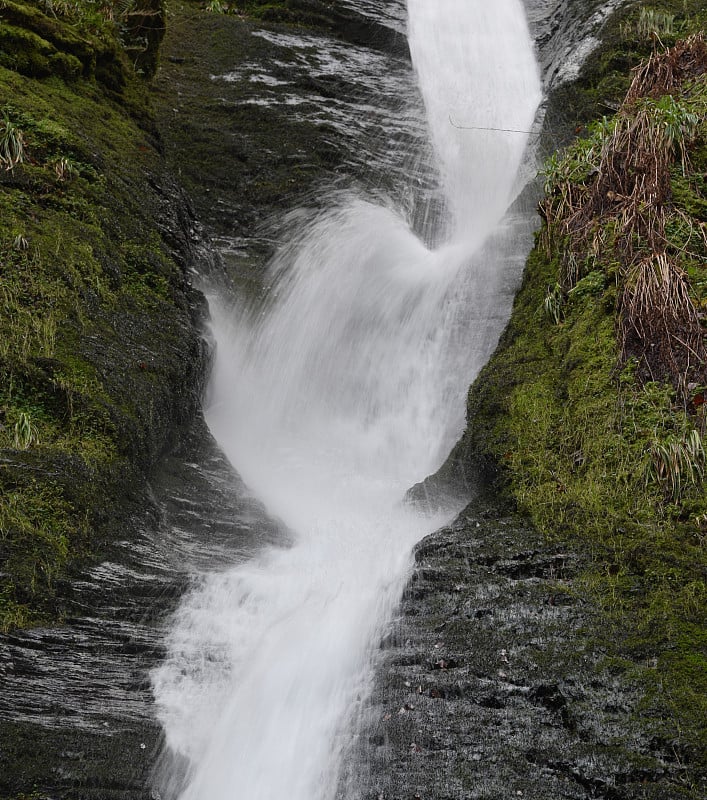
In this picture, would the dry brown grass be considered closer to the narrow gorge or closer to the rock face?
the narrow gorge

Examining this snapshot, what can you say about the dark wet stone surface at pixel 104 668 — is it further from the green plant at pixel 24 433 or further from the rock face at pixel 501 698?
the rock face at pixel 501 698

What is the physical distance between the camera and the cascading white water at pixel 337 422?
5137mm

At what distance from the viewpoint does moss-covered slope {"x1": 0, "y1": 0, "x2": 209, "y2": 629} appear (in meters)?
5.68

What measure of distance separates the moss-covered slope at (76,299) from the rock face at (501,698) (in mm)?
2427

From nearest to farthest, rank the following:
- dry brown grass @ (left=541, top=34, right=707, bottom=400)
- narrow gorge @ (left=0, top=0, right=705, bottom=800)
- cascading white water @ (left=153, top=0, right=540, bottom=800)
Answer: narrow gorge @ (left=0, top=0, right=705, bottom=800) → cascading white water @ (left=153, top=0, right=540, bottom=800) → dry brown grass @ (left=541, top=34, right=707, bottom=400)

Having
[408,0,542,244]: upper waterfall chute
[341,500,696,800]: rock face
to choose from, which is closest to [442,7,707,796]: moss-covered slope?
[341,500,696,800]: rock face

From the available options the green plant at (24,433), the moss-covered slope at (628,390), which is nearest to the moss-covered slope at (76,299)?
the green plant at (24,433)

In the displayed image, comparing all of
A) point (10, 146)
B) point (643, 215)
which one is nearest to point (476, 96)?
point (643, 215)

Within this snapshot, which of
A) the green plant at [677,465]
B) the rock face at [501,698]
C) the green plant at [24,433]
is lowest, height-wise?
the rock face at [501,698]

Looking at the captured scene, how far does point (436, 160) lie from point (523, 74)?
10.6 ft

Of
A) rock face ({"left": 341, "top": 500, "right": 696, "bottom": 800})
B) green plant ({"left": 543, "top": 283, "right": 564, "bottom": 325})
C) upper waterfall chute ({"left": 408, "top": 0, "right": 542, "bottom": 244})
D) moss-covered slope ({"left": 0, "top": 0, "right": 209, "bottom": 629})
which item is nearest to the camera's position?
rock face ({"left": 341, "top": 500, "right": 696, "bottom": 800})

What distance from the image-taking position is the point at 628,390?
6.27 m

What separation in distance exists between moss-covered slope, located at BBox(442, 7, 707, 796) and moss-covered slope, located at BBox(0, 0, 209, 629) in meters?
3.15

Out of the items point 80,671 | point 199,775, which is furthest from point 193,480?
point 199,775
